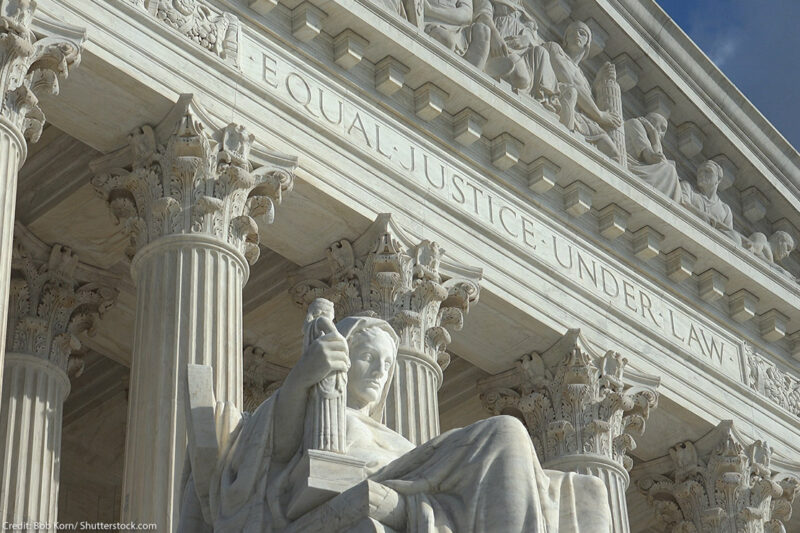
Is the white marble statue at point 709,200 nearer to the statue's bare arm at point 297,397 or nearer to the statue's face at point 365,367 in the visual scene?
the statue's face at point 365,367

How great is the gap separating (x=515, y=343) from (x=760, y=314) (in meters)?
5.17

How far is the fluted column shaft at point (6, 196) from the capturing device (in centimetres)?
1405

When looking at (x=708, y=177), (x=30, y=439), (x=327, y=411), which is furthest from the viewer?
(x=708, y=177)

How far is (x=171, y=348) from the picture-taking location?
15.4 metres

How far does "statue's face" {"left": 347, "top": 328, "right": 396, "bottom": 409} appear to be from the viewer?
9977 mm

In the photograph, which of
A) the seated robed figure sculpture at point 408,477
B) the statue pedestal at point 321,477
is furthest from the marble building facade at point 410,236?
the statue pedestal at point 321,477

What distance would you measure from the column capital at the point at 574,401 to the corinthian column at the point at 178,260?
4.87 m

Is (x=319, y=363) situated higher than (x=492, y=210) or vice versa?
(x=492, y=210)

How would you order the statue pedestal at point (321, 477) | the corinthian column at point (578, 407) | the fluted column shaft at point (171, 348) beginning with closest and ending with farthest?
the statue pedestal at point (321, 477) < the fluted column shaft at point (171, 348) < the corinthian column at point (578, 407)

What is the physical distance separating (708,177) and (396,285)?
8.02 metres

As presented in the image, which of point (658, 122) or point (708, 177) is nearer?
point (658, 122)

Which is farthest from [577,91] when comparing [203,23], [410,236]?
[203,23]

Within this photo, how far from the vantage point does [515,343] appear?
20.8 m

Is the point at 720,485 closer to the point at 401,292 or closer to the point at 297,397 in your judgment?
the point at 401,292
